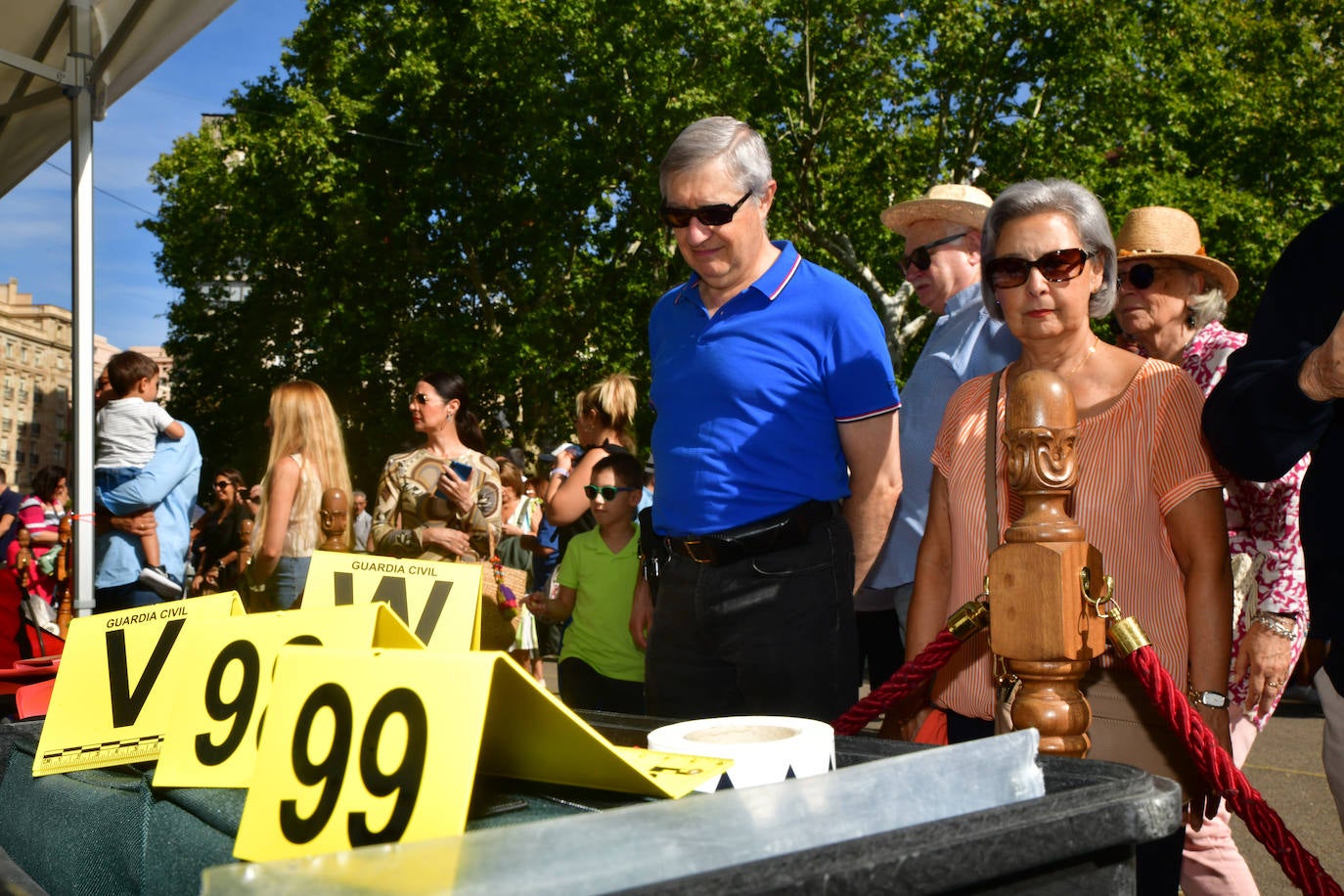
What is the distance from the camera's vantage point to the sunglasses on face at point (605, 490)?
16.7 ft

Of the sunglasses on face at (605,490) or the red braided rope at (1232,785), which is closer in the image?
the red braided rope at (1232,785)

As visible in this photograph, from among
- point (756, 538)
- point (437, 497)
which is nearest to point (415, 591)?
point (756, 538)

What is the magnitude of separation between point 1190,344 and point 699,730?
2.77 metres

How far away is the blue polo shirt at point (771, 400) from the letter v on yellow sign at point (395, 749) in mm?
1726

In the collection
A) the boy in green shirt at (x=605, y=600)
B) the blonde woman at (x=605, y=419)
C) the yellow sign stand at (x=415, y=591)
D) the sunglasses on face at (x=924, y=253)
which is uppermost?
the sunglasses on face at (x=924, y=253)

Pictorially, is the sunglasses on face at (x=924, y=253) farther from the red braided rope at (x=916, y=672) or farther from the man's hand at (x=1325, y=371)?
the red braided rope at (x=916, y=672)

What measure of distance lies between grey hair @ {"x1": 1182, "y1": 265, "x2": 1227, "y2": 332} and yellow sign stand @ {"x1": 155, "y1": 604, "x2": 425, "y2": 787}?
10.0 ft

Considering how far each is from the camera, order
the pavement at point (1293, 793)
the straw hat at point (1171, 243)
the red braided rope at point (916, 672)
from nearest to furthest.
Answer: the red braided rope at point (916, 672) → the straw hat at point (1171, 243) → the pavement at point (1293, 793)

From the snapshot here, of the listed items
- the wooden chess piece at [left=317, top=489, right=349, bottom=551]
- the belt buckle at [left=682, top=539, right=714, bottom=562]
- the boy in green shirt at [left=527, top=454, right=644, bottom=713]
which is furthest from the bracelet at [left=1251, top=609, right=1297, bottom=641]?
the wooden chess piece at [left=317, top=489, right=349, bottom=551]

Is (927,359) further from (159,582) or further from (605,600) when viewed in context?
(159,582)

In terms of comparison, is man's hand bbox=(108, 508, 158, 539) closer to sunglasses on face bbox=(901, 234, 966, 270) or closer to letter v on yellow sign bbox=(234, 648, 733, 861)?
sunglasses on face bbox=(901, 234, 966, 270)

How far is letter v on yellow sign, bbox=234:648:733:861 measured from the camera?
0.91 meters

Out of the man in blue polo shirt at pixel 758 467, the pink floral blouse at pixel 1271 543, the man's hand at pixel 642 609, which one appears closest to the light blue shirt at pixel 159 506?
the man's hand at pixel 642 609

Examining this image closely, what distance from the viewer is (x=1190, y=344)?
137 inches
